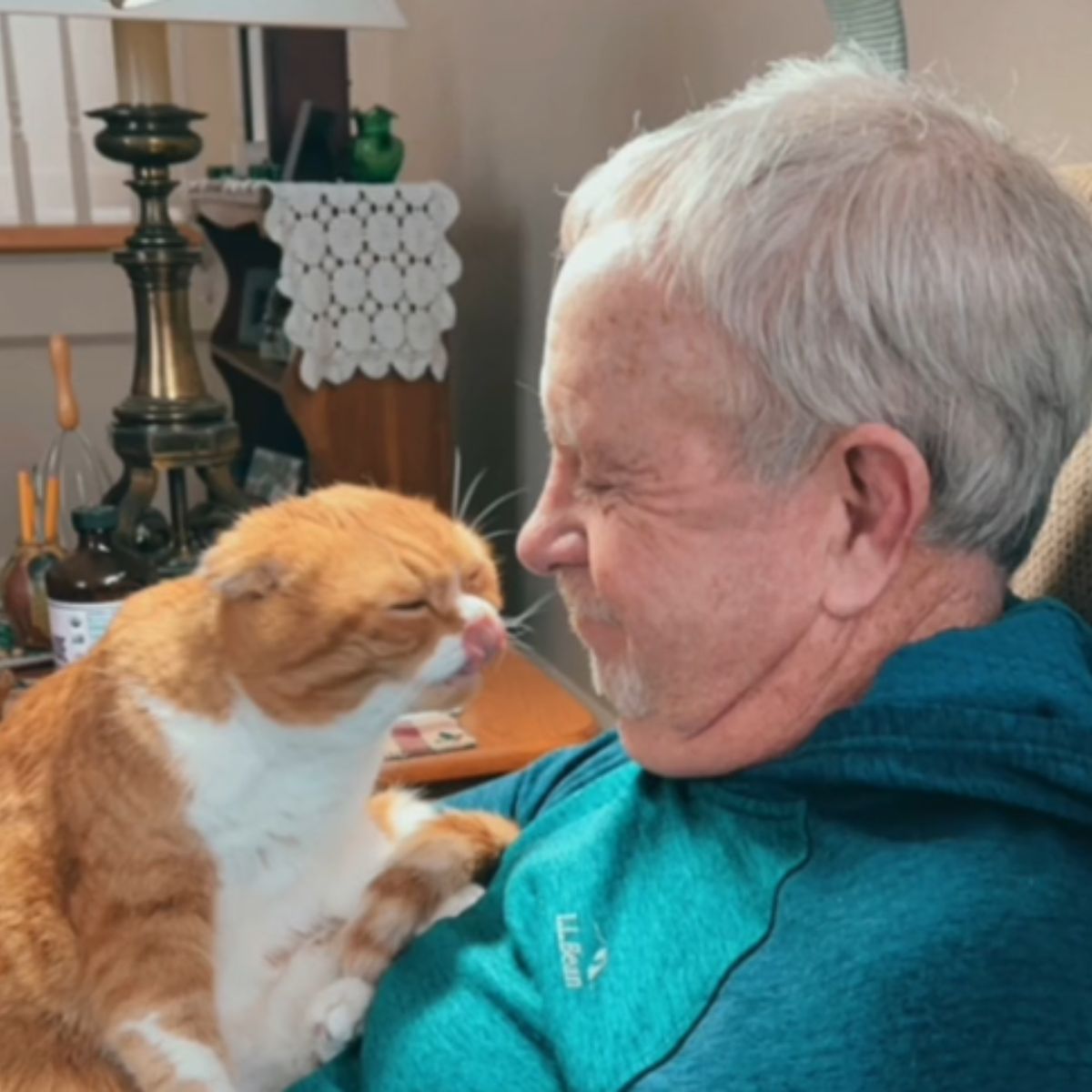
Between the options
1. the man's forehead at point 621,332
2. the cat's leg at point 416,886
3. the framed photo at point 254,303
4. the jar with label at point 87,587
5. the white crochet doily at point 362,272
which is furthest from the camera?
the framed photo at point 254,303

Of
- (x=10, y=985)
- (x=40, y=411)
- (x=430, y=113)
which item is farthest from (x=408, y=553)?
(x=40, y=411)

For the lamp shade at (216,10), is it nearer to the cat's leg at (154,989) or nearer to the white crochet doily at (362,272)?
the white crochet doily at (362,272)

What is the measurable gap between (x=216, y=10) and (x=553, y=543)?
2.20ft

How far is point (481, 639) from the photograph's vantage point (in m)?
0.91

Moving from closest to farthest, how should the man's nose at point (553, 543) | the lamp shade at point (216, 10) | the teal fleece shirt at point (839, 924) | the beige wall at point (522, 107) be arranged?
the teal fleece shirt at point (839, 924) → the man's nose at point (553, 543) → the beige wall at point (522, 107) → the lamp shade at point (216, 10)

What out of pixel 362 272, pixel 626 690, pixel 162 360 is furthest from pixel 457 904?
pixel 362 272

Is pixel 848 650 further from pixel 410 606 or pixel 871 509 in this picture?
pixel 410 606

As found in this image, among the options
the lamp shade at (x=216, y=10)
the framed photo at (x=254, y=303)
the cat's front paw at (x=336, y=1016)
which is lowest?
the cat's front paw at (x=336, y=1016)

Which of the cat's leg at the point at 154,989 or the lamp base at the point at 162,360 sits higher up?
the lamp base at the point at 162,360

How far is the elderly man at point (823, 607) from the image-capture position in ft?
2.17

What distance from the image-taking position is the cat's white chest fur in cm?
89

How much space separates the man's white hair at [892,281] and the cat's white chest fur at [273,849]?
1.14 ft

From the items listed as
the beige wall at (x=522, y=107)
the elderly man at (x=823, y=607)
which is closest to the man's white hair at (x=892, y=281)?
the elderly man at (x=823, y=607)

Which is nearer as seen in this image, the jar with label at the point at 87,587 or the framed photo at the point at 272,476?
the jar with label at the point at 87,587
